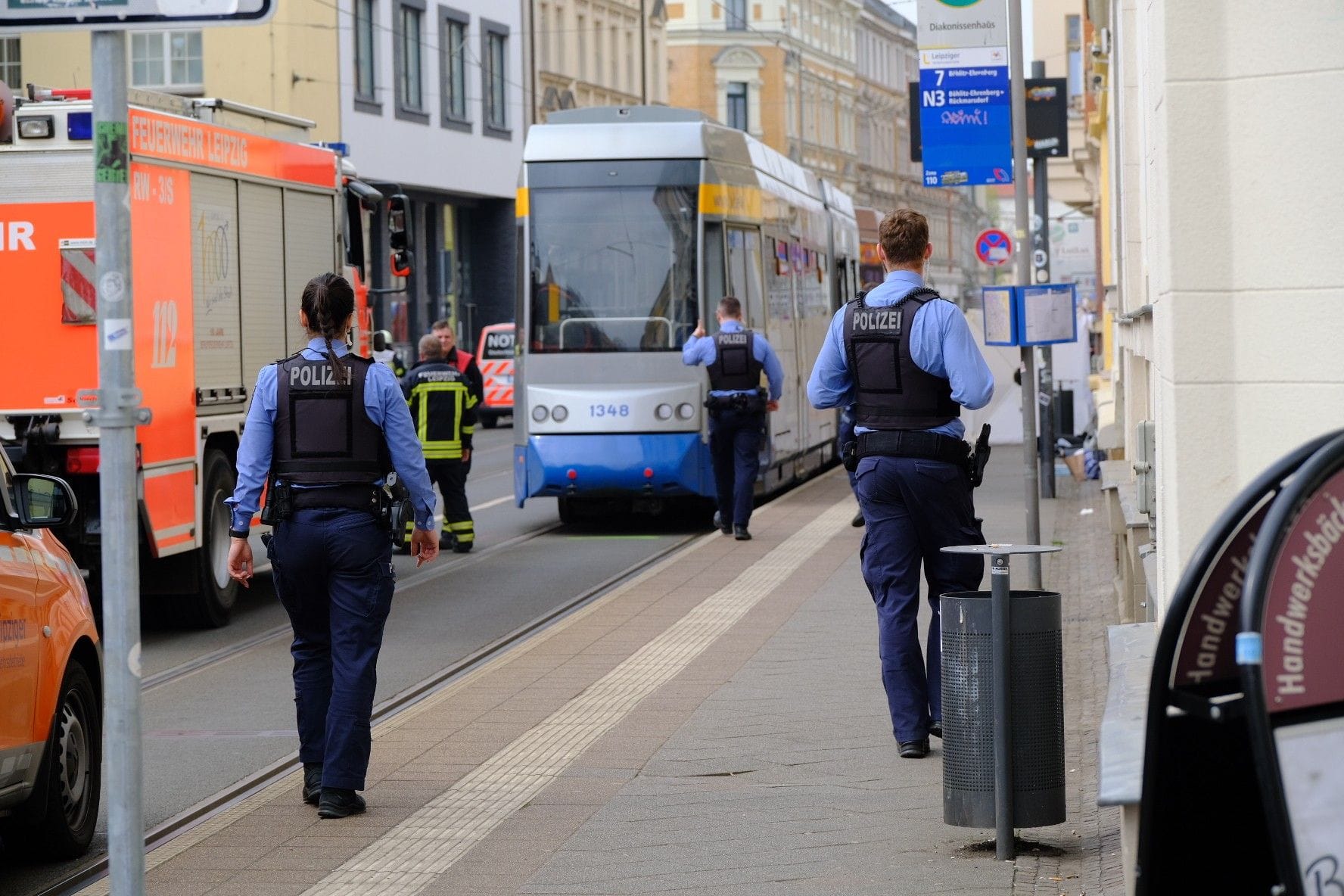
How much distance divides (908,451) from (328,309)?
2.12 m

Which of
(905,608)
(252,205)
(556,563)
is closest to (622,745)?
(905,608)

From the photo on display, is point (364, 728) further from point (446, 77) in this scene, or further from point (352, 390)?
point (446, 77)

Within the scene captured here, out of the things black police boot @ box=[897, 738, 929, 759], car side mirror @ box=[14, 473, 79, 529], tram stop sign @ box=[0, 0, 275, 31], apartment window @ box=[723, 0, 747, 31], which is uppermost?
apartment window @ box=[723, 0, 747, 31]

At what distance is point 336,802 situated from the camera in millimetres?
7281

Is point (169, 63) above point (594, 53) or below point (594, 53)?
below

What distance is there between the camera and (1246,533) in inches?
133

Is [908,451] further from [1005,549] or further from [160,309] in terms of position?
[160,309]

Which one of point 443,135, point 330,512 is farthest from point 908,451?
point 443,135

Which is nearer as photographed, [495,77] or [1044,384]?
[1044,384]

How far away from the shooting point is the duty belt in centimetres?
780

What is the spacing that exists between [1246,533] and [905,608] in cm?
443

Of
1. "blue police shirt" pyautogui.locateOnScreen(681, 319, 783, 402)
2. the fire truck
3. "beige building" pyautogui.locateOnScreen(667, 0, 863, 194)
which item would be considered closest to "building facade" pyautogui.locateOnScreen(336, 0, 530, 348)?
"blue police shirt" pyautogui.locateOnScreen(681, 319, 783, 402)

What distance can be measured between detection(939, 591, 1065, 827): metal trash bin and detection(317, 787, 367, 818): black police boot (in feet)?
6.72

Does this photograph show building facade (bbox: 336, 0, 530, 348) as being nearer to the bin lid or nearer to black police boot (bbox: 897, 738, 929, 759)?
black police boot (bbox: 897, 738, 929, 759)
